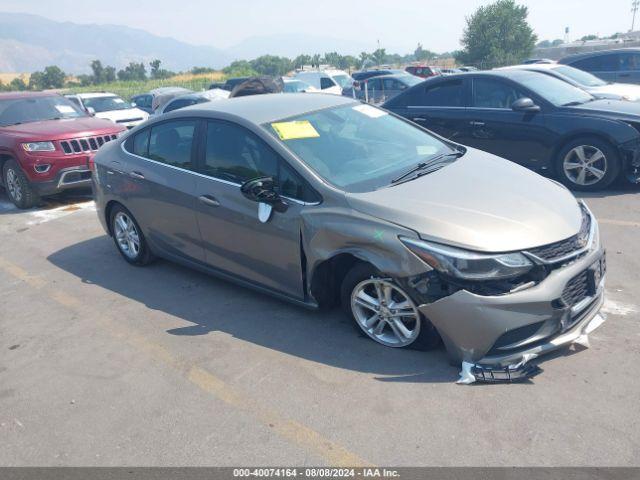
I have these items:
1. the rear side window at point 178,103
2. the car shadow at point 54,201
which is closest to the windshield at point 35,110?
the car shadow at point 54,201

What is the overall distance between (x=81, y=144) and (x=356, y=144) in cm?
575

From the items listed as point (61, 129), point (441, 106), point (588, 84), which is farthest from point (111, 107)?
point (588, 84)

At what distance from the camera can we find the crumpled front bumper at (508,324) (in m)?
3.26

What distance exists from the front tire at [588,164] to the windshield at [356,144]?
3.15 m

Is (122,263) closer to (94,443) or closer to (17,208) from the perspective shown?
(94,443)

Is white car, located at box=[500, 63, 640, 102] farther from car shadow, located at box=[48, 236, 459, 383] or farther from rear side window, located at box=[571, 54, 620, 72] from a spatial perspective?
car shadow, located at box=[48, 236, 459, 383]

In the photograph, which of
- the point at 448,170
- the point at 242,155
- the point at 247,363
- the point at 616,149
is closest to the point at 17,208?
the point at 242,155

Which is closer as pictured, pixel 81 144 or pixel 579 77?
pixel 81 144

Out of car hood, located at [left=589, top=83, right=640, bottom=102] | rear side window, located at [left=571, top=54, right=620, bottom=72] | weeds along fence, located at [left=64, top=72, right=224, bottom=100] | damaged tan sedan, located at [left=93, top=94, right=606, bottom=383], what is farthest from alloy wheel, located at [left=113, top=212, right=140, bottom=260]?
weeds along fence, located at [left=64, top=72, right=224, bottom=100]

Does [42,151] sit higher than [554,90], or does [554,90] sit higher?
[554,90]

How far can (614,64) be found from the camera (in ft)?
47.5

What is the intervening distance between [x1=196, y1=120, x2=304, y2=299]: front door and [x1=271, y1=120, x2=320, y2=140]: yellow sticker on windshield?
0.17m

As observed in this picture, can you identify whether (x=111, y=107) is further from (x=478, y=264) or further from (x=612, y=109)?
(x=478, y=264)

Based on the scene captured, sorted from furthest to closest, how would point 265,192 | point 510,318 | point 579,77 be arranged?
1. point 579,77
2. point 265,192
3. point 510,318
